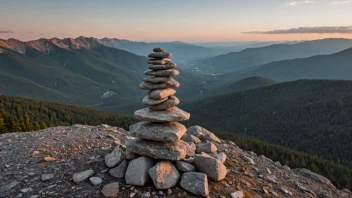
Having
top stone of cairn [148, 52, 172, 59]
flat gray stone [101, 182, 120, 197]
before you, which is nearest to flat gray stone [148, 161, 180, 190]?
flat gray stone [101, 182, 120, 197]

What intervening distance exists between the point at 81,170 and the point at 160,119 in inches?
263

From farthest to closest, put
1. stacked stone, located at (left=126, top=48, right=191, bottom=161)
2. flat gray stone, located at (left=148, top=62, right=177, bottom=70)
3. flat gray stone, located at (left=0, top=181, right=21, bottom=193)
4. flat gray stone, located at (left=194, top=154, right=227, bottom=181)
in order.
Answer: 1. flat gray stone, located at (left=148, top=62, right=177, bottom=70)
2. stacked stone, located at (left=126, top=48, right=191, bottom=161)
3. flat gray stone, located at (left=194, top=154, right=227, bottom=181)
4. flat gray stone, located at (left=0, top=181, right=21, bottom=193)

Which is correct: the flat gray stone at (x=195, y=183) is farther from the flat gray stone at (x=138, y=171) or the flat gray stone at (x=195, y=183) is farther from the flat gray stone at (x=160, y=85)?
the flat gray stone at (x=160, y=85)

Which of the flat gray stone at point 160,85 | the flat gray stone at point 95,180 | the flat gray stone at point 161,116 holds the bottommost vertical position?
the flat gray stone at point 95,180

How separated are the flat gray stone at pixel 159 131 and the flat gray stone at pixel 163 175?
75.8 inches

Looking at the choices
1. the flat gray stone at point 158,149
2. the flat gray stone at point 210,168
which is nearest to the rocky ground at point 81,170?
the flat gray stone at point 210,168

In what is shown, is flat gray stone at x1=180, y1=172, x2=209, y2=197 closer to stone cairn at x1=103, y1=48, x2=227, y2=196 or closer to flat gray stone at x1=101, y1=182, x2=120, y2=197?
stone cairn at x1=103, y1=48, x2=227, y2=196

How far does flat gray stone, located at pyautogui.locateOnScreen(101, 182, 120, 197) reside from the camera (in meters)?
15.1

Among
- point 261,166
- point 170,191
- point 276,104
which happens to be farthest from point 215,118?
point 170,191

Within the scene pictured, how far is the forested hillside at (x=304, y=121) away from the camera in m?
114

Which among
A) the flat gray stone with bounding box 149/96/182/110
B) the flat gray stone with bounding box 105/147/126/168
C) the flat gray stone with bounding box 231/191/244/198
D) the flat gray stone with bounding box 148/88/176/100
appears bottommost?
the flat gray stone with bounding box 231/191/244/198

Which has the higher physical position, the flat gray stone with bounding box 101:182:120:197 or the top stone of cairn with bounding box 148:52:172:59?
the top stone of cairn with bounding box 148:52:172:59

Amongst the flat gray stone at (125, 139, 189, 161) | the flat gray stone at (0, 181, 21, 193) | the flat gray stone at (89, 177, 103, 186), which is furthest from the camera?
the flat gray stone at (125, 139, 189, 161)

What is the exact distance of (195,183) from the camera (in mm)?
15852
